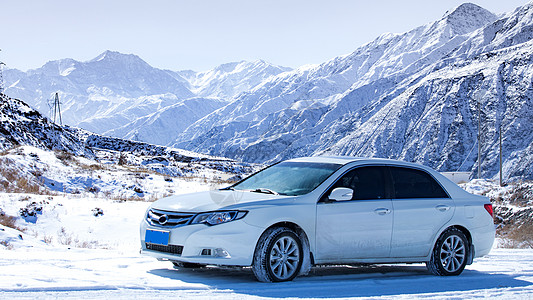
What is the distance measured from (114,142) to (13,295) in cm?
10527

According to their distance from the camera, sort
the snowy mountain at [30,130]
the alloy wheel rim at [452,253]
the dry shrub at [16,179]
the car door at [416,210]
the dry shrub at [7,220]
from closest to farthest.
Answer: the car door at [416,210], the alloy wheel rim at [452,253], the dry shrub at [7,220], the dry shrub at [16,179], the snowy mountain at [30,130]

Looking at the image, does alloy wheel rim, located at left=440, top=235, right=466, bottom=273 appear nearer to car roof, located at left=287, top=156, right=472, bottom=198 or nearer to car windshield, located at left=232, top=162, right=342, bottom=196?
car roof, located at left=287, top=156, right=472, bottom=198

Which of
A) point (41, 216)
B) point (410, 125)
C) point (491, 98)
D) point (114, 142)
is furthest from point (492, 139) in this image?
point (41, 216)

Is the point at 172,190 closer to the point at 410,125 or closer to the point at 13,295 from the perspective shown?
the point at 13,295

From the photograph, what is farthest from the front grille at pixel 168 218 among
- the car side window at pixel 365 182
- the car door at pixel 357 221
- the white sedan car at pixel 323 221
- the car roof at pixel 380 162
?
the car roof at pixel 380 162

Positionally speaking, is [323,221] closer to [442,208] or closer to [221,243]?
[221,243]

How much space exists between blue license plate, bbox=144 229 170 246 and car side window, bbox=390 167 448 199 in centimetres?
317

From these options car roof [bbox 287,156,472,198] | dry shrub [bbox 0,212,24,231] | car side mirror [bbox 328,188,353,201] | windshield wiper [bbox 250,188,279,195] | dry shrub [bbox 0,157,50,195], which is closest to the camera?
car side mirror [bbox 328,188,353,201]

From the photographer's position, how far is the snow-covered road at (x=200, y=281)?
6.11 meters

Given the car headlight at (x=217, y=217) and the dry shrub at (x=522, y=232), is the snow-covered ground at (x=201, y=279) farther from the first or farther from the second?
the dry shrub at (x=522, y=232)

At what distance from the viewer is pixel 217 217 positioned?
677cm

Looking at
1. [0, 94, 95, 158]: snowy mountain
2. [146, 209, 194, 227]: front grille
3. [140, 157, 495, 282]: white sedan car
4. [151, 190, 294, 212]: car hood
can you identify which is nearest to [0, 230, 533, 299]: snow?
[140, 157, 495, 282]: white sedan car

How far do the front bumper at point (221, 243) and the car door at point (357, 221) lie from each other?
0.95m

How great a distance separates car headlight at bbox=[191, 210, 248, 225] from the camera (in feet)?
22.2
